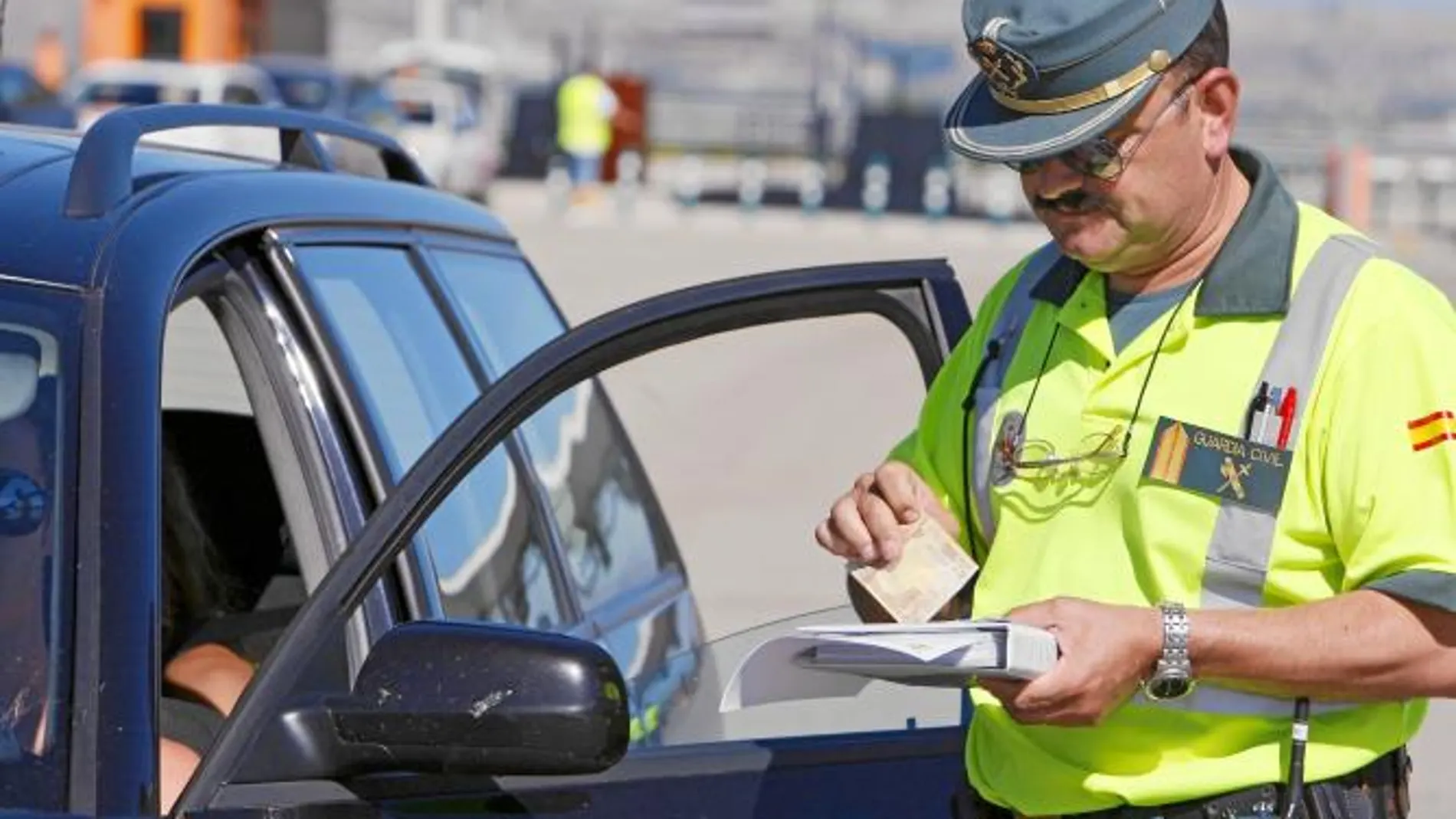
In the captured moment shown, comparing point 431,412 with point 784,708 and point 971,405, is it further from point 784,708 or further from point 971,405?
point 971,405

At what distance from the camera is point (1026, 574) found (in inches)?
113

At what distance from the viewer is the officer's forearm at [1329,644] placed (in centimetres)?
262

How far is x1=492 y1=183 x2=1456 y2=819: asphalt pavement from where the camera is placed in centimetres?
994

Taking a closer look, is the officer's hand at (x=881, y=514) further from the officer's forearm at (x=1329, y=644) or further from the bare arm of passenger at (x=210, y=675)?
the bare arm of passenger at (x=210, y=675)

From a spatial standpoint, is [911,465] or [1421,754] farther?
[1421,754]

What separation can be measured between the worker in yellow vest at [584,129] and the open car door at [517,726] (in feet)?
97.9

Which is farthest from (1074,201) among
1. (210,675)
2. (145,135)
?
(210,675)

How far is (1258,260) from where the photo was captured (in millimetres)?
2799

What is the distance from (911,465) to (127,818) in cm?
90

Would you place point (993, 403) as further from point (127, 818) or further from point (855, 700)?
point (127, 818)

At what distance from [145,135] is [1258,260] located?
1370 mm

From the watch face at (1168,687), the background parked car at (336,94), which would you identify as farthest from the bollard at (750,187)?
the watch face at (1168,687)

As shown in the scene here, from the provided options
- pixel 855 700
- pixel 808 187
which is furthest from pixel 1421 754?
pixel 808 187

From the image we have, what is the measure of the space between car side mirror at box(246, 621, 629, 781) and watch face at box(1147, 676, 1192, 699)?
0.50 metres
